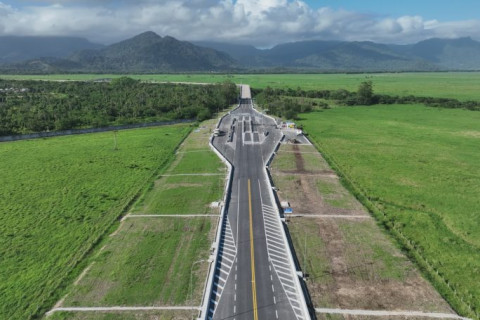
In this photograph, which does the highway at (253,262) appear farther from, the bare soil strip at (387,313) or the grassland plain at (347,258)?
the bare soil strip at (387,313)

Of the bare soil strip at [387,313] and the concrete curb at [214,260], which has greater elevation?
the concrete curb at [214,260]

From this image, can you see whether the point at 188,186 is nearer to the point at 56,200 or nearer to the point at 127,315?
the point at 56,200

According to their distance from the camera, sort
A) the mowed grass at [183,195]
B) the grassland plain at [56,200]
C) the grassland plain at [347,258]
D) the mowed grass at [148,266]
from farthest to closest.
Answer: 1. the mowed grass at [183,195]
2. the grassland plain at [56,200]
3. the mowed grass at [148,266]
4. the grassland plain at [347,258]

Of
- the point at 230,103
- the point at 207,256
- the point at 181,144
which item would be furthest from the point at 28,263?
the point at 230,103

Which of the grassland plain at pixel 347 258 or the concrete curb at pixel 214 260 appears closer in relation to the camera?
the concrete curb at pixel 214 260

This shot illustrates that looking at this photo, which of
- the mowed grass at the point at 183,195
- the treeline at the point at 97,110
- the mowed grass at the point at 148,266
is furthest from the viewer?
the treeline at the point at 97,110

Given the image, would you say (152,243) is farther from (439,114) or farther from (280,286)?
(439,114)

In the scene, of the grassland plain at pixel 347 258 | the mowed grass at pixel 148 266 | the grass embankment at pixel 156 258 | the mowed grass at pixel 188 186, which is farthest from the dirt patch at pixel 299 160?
the mowed grass at pixel 148 266

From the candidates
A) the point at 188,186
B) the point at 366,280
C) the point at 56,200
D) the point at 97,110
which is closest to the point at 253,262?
the point at 366,280
